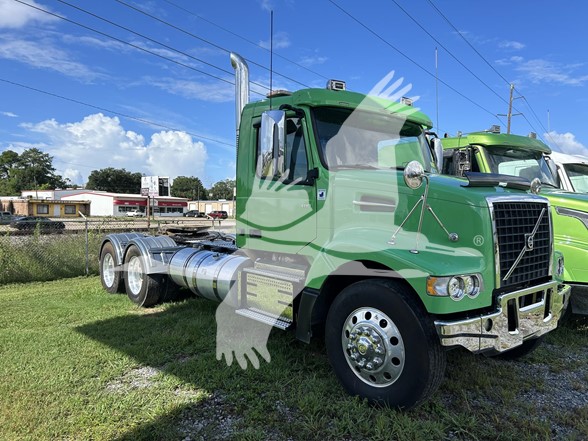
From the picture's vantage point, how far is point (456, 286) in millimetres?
3158

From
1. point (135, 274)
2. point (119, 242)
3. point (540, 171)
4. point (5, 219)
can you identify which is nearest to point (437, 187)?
point (540, 171)

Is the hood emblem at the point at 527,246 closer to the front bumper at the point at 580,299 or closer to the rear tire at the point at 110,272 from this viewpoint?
the front bumper at the point at 580,299

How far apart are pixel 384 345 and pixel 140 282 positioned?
5.12 metres

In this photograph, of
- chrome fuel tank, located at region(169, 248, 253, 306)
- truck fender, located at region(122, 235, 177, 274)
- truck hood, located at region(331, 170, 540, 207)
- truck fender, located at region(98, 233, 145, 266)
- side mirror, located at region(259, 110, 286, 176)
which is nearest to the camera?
truck hood, located at region(331, 170, 540, 207)

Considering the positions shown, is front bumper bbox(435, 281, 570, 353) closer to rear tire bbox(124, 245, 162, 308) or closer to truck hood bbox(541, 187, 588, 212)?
truck hood bbox(541, 187, 588, 212)

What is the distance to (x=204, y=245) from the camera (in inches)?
269

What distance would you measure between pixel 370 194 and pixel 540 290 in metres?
1.76

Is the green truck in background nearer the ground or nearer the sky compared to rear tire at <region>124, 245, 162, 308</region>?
nearer the sky

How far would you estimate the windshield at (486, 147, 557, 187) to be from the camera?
720cm

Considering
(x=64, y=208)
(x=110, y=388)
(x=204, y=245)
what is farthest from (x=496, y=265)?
(x=64, y=208)

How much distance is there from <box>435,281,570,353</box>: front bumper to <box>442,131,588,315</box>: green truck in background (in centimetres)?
168

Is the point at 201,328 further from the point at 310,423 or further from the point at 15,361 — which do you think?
the point at 310,423

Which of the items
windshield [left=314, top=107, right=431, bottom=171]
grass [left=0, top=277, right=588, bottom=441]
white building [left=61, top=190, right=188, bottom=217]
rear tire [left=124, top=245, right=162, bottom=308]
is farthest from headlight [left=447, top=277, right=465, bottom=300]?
white building [left=61, top=190, right=188, bottom=217]

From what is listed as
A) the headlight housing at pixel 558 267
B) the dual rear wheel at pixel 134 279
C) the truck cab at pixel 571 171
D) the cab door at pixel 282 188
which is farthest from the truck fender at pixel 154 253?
the truck cab at pixel 571 171
